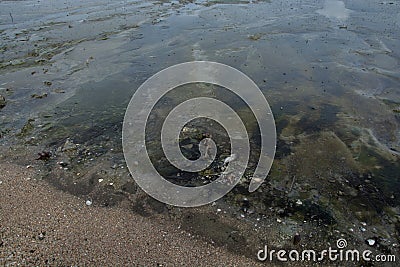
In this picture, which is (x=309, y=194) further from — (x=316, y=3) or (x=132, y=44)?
(x=316, y=3)

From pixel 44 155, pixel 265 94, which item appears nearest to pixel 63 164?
pixel 44 155

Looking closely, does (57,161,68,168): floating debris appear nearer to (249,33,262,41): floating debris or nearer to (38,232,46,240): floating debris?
(38,232,46,240): floating debris

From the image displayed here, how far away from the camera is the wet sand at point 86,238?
764 cm

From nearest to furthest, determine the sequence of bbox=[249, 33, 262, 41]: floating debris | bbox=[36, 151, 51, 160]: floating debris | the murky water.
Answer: the murky water
bbox=[36, 151, 51, 160]: floating debris
bbox=[249, 33, 262, 41]: floating debris

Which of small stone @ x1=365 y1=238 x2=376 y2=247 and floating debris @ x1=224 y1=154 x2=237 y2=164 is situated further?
floating debris @ x1=224 y1=154 x2=237 y2=164

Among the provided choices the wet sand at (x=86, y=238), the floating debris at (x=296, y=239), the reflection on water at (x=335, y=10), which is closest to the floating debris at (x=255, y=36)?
the reflection on water at (x=335, y=10)

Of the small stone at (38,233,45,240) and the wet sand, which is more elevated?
the small stone at (38,233,45,240)

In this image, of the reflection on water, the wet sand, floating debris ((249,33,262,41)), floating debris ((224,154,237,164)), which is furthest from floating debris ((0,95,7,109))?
the reflection on water

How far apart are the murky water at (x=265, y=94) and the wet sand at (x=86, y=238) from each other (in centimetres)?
74

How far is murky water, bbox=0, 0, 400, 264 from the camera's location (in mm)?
9586

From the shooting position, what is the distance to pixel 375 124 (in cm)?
1367

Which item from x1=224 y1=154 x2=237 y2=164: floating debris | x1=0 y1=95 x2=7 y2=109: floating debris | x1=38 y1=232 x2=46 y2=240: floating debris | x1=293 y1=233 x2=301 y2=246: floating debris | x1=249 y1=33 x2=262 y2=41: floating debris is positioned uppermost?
x1=38 y1=232 x2=46 y2=240: floating debris

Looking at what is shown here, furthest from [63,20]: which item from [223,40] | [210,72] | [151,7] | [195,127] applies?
[195,127]

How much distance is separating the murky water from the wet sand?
739 mm
